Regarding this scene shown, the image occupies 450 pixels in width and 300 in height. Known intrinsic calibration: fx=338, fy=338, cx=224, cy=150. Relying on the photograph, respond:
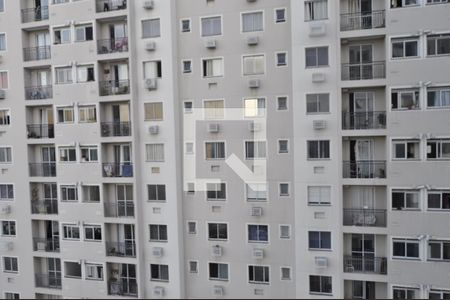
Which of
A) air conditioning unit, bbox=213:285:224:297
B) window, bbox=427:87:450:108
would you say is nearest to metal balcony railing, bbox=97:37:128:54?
air conditioning unit, bbox=213:285:224:297

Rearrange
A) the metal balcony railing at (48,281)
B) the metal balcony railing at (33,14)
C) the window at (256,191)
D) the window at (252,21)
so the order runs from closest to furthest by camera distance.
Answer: the window at (252,21)
the window at (256,191)
the metal balcony railing at (33,14)
the metal balcony railing at (48,281)

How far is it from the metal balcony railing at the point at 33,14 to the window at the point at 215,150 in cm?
507

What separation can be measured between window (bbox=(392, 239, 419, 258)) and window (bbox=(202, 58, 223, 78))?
4.89 m

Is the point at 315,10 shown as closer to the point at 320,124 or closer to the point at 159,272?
the point at 320,124

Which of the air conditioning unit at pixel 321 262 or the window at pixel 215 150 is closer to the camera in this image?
the air conditioning unit at pixel 321 262

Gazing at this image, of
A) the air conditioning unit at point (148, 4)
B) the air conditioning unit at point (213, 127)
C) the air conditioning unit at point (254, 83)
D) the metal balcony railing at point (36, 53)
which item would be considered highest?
the air conditioning unit at point (148, 4)

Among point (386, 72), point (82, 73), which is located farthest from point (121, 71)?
point (386, 72)

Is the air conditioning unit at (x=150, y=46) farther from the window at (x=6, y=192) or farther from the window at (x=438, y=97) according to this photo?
the window at (x=438, y=97)

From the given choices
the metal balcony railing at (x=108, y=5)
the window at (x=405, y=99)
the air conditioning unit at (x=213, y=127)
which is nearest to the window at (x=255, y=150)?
the air conditioning unit at (x=213, y=127)

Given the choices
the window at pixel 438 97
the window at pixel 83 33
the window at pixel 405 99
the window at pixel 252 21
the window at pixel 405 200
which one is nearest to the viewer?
the window at pixel 438 97

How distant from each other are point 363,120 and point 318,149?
105 centimetres

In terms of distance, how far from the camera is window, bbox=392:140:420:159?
6387 mm

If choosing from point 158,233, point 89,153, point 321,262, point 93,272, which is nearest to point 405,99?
point 321,262

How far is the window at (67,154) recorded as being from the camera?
7.82m
